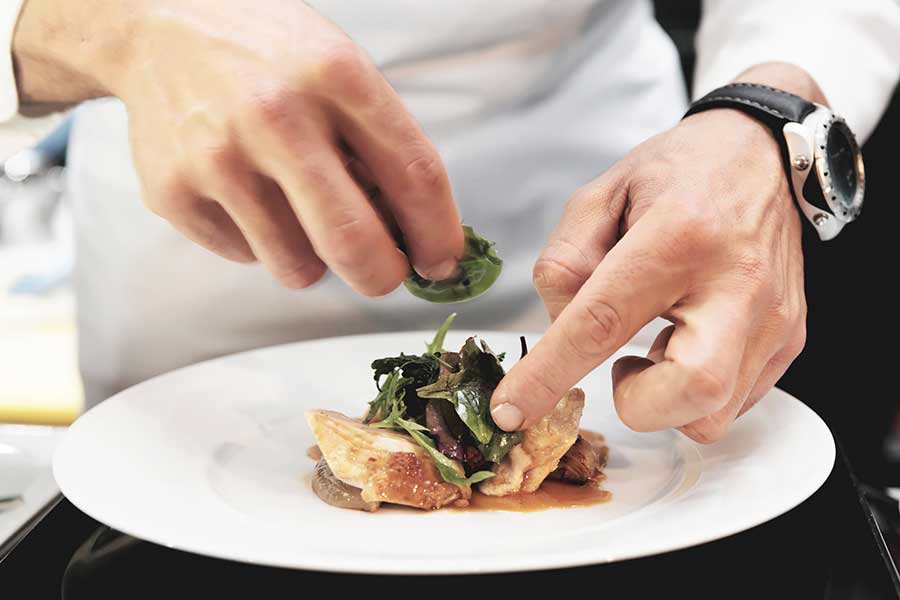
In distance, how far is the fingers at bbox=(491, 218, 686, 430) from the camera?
1.05m

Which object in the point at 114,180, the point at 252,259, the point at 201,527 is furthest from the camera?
the point at 114,180

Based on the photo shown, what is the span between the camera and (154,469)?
115 cm

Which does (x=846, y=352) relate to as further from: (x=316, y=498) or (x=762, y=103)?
(x=316, y=498)

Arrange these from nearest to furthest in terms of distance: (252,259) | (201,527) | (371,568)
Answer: (371,568)
(201,527)
(252,259)

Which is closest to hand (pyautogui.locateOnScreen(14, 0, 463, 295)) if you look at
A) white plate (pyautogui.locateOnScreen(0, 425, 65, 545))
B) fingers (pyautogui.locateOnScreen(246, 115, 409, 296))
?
fingers (pyautogui.locateOnScreen(246, 115, 409, 296))

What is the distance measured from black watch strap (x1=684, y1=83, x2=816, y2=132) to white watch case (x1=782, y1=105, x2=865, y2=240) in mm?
15

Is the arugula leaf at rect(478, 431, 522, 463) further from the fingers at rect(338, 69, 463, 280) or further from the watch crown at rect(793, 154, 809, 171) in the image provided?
the watch crown at rect(793, 154, 809, 171)

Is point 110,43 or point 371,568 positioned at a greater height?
point 110,43

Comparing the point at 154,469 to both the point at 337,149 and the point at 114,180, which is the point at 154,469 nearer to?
the point at 337,149

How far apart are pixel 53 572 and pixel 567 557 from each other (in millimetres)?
589

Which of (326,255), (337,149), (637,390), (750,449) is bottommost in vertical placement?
(750,449)

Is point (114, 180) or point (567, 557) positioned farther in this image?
point (114, 180)

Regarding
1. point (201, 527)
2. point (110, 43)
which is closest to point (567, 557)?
point (201, 527)

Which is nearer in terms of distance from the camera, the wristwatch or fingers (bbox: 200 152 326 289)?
fingers (bbox: 200 152 326 289)
